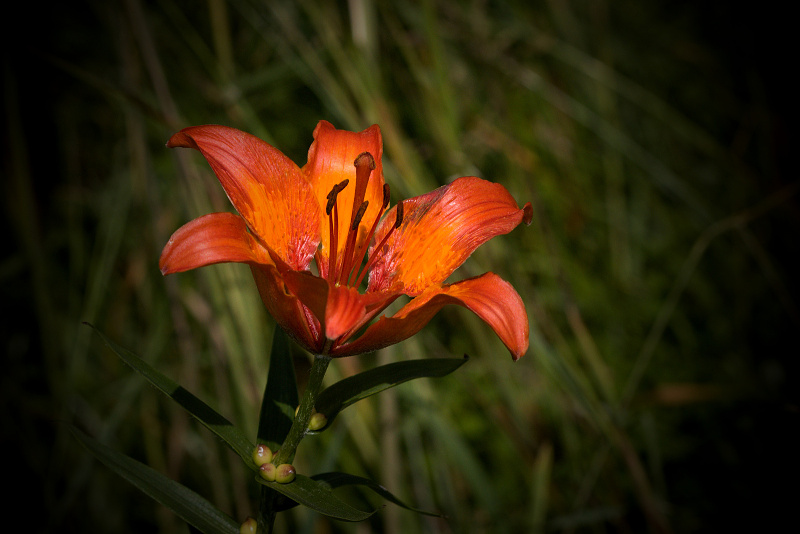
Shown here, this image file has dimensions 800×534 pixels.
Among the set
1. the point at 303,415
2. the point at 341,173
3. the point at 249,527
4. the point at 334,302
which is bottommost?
the point at 249,527

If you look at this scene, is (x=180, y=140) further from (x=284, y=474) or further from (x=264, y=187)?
(x=284, y=474)

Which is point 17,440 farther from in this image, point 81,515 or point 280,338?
point 280,338

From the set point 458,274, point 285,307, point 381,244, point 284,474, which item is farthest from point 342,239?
point 458,274

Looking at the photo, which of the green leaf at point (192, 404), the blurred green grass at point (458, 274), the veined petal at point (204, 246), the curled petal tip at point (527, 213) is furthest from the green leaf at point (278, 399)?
the blurred green grass at point (458, 274)

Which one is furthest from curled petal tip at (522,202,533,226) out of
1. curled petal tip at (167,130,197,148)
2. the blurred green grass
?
the blurred green grass

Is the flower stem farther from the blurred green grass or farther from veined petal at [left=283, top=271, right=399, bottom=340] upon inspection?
the blurred green grass

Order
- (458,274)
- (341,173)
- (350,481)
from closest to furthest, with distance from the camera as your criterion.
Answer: (350,481) < (341,173) < (458,274)

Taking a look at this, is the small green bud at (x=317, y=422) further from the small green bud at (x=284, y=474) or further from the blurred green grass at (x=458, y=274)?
the blurred green grass at (x=458, y=274)
